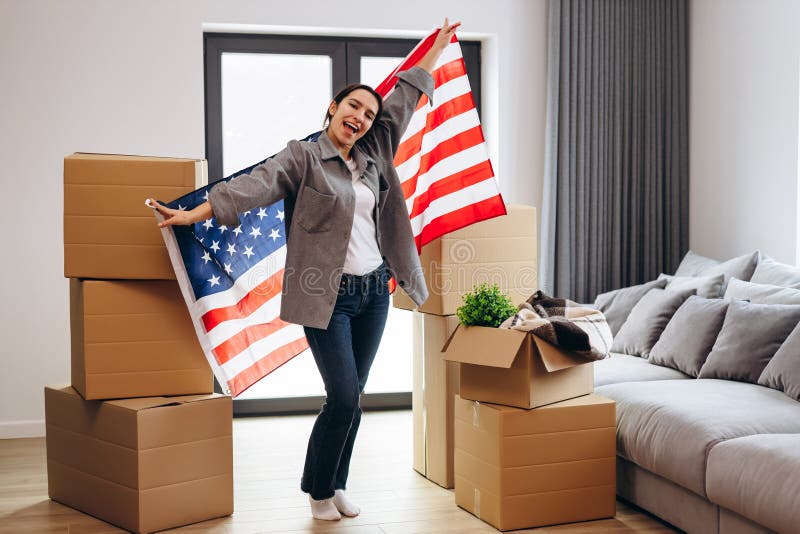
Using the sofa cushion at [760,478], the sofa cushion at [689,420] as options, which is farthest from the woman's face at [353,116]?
the sofa cushion at [760,478]

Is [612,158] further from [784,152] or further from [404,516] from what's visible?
[404,516]

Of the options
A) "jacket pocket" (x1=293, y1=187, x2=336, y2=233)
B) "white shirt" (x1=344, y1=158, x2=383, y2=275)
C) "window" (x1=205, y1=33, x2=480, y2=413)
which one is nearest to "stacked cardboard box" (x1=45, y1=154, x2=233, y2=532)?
"jacket pocket" (x1=293, y1=187, x2=336, y2=233)

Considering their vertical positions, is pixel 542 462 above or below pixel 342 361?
below

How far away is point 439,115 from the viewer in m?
3.10

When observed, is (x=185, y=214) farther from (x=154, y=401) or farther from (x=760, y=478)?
(x=760, y=478)

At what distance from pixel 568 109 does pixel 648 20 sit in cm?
65

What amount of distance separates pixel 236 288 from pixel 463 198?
0.86 m

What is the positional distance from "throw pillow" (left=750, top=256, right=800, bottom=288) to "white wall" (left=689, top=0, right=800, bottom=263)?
254 mm

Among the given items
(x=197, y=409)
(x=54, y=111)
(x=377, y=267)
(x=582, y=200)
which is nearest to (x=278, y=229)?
(x=377, y=267)

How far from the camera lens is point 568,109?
444cm

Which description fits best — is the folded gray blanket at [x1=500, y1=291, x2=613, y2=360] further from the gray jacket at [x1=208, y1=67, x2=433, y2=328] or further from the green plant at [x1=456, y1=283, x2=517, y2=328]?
the gray jacket at [x1=208, y1=67, x2=433, y2=328]

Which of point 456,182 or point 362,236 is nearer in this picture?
point 362,236

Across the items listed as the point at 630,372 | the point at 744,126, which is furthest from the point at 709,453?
the point at 744,126

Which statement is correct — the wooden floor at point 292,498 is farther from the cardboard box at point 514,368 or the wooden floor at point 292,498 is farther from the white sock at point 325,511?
the cardboard box at point 514,368
